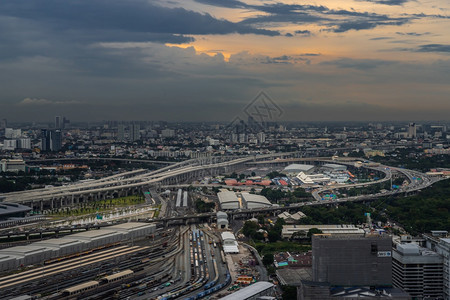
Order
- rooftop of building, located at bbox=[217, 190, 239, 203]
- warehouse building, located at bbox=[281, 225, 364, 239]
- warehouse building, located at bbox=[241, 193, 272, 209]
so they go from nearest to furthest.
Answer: warehouse building, located at bbox=[281, 225, 364, 239] < warehouse building, located at bbox=[241, 193, 272, 209] < rooftop of building, located at bbox=[217, 190, 239, 203]

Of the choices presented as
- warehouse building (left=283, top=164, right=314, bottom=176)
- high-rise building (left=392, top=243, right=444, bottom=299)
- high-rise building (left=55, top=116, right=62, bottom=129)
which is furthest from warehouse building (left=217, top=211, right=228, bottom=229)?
high-rise building (left=55, top=116, right=62, bottom=129)

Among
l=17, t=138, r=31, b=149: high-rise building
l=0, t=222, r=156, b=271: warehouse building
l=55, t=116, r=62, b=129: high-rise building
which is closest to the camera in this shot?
l=0, t=222, r=156, b=271: warehouse building

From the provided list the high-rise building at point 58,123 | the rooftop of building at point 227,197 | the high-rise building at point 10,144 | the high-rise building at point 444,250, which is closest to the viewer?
the high-rise building at point 444,250

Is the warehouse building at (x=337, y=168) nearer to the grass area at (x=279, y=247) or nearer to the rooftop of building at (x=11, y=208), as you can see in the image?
the grass area at (x=279, y=247)

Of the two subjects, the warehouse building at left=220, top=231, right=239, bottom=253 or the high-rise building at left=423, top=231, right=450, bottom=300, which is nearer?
the high-rise building at left=423, top=231, right=450, bottom=300

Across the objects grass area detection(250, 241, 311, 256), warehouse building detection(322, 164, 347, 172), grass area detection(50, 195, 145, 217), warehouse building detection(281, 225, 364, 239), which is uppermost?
warehouse building detection(322, 164, 347, 172)

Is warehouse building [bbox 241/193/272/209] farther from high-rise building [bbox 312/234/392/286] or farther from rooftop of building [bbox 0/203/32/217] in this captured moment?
high-rise building [bbox 312/234/392/286]

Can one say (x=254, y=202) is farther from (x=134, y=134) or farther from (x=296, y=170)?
(x=134, y=134)

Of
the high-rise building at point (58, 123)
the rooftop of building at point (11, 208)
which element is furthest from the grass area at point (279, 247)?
the high-rise building at point (58, 123)
